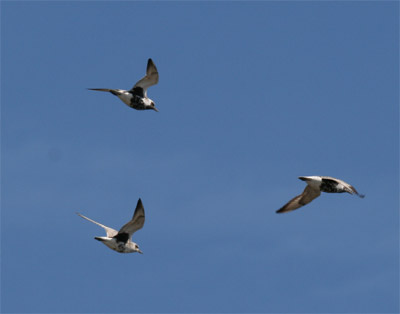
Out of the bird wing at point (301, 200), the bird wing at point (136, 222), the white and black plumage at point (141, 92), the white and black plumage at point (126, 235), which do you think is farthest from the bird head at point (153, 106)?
the bird wing at point (301, 200)

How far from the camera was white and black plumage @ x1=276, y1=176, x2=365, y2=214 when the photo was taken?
51969mm

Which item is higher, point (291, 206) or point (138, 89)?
point (138, 89)

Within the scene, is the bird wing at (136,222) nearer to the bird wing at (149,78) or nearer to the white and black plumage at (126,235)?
the white and black plumage at (126,235)

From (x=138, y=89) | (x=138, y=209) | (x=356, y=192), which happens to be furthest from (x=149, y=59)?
(x=356, y=192)

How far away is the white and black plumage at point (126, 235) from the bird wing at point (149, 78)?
30.6 feet

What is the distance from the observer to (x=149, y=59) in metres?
57.1

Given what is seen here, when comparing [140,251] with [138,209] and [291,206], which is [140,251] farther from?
[291,206]

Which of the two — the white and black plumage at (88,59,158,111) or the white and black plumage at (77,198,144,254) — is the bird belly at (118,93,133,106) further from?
the white and black plumage at (77,198,144,254)

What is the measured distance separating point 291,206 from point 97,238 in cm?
1316

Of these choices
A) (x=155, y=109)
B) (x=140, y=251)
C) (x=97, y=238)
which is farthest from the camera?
(x=155, y=109)

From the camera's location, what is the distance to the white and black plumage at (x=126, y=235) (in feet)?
167

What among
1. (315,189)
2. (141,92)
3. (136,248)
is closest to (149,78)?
Answer: (141,92)

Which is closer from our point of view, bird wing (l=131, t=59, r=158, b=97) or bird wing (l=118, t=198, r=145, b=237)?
bird wing (l=118, t=198, r=145, b=237)

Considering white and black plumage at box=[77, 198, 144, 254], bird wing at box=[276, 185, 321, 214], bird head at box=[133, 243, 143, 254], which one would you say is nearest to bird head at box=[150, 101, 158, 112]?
white and black plumage at box=[77, 198, 144, 254]
